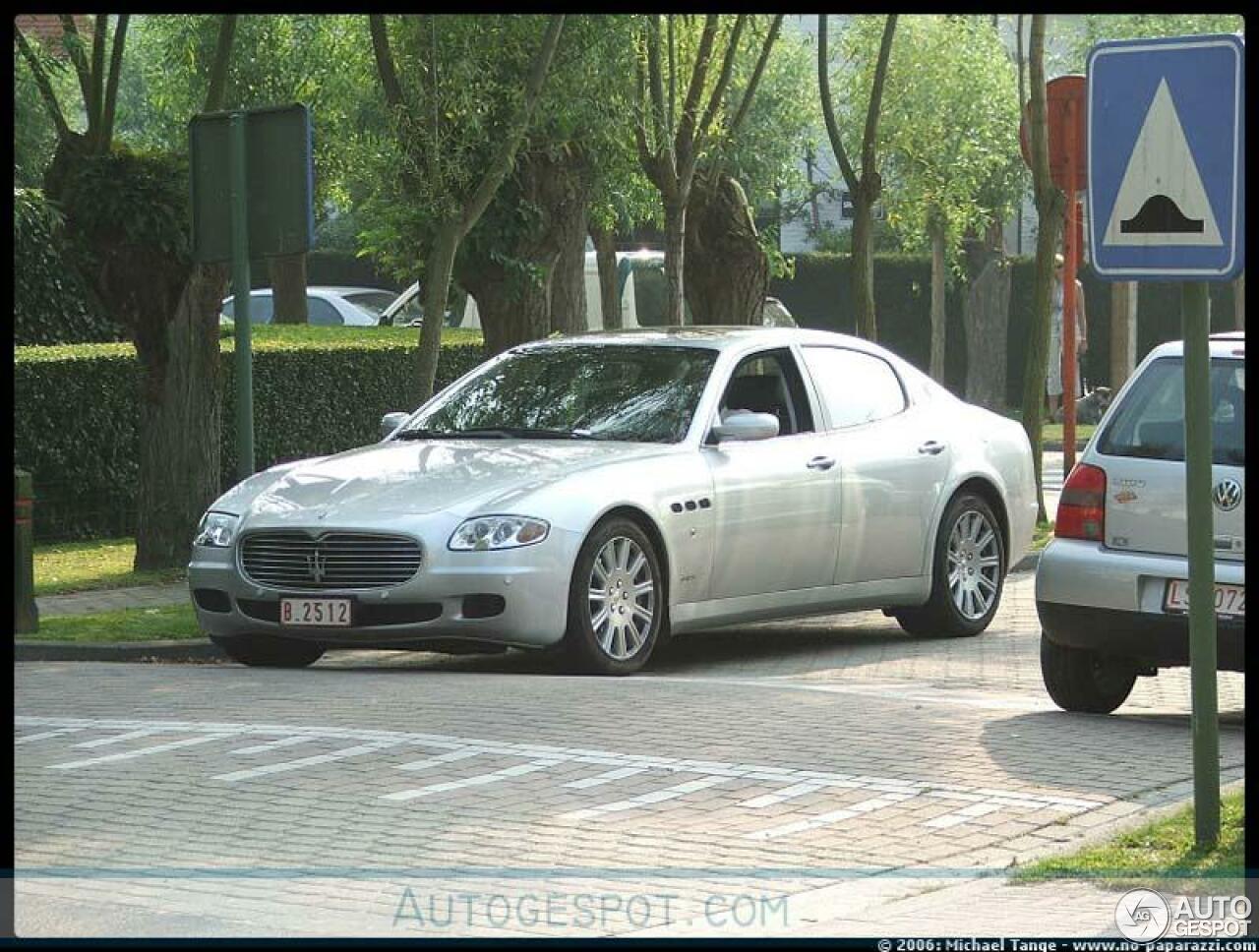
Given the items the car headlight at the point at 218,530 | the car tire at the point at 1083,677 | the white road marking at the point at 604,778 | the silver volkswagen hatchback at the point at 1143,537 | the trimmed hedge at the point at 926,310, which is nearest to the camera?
the white road marking at the point at 604,778

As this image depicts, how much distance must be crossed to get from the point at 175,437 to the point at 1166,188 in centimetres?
1097

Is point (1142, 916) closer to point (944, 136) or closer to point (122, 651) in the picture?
point (122, 651)

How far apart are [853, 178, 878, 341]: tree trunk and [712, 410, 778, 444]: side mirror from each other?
27.8ft

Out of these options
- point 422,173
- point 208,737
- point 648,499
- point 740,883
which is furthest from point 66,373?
point 740,883

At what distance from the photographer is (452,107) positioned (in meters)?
16.1

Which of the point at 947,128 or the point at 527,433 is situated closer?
the point at 527,433

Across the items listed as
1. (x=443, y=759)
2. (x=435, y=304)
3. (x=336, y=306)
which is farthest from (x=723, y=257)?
(x=336, y=306)

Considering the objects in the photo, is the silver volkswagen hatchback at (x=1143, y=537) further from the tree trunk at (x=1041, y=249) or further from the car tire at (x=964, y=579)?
the tree trunk at (x=1041, y=249)

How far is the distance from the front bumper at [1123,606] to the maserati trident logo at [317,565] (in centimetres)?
319

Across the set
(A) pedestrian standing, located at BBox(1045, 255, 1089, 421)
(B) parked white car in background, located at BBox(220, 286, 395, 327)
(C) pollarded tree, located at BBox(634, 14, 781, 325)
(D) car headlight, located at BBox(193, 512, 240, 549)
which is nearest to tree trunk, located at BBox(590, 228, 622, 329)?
(A) pedestrian standing, located at BBox(1045, 255, 1089, 421)

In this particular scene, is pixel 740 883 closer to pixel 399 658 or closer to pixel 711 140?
pixel 399 658

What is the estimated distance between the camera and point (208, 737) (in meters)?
9.19

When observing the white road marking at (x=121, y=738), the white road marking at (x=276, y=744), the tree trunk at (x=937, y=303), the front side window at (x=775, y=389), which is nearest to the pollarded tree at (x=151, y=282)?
the front side window at (x=775, y=389)

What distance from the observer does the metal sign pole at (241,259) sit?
45.4 ft
